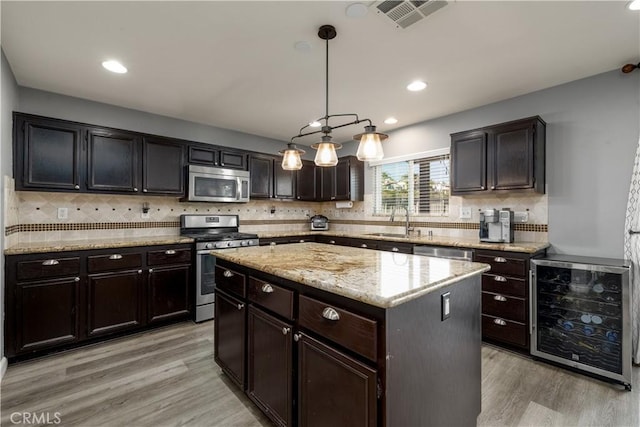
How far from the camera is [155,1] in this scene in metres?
1.78

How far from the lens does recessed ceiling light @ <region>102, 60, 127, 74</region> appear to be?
2482mm

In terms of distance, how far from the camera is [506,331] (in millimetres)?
2771

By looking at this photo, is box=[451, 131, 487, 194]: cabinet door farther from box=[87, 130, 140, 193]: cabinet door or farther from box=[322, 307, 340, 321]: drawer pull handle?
box=[87, 130, 140, 193]: cabinet door

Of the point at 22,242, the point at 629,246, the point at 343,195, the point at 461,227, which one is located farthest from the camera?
the point at 343,195

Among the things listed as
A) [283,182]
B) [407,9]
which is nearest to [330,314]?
[407,9]

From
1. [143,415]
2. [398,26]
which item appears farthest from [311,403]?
[398,26]

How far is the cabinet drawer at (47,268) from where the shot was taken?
2.54 m

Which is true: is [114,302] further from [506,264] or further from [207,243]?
[506,264]

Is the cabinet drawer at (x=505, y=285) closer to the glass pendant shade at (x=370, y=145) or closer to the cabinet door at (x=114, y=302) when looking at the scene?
the glass pendant shade at (x=370, y=145)

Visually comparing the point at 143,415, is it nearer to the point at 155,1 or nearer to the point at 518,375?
the point at 155,1

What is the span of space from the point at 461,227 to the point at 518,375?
70.6 inches

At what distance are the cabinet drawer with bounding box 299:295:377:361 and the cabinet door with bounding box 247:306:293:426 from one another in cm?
20

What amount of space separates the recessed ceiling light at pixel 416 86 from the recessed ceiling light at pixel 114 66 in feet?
8.49

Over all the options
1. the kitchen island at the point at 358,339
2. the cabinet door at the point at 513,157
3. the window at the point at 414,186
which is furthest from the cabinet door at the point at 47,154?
the cabinet door at the point at 513,157
